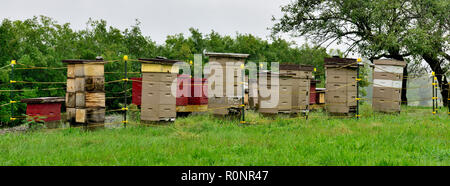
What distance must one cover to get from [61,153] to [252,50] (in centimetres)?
3077

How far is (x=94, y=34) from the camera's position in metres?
26.7

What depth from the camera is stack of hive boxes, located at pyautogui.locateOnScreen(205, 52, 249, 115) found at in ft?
27.9

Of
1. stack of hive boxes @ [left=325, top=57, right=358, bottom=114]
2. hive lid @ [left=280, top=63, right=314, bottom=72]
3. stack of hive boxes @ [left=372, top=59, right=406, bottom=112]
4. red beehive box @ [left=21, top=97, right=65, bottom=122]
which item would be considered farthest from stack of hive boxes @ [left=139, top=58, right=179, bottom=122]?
stack of hive boxes @ [left=372, top=59, right=406, bottom=112]

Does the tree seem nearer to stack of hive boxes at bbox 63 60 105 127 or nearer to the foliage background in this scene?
the foliage background

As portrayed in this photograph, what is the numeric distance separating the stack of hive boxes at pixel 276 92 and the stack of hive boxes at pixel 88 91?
4.55 metres

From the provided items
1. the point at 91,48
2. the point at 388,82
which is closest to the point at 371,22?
the point at 388,82

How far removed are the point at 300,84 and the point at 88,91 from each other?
641 centimetres

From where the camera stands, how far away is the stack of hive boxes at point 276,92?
9211 millimetres

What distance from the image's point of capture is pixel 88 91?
7.48m

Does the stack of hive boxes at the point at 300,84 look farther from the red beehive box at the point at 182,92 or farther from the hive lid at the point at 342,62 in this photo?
the red beehive box at the point at 182,92

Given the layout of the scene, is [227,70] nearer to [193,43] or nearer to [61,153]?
[61,153]

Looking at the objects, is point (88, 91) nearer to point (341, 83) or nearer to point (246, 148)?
point (246, 148)
